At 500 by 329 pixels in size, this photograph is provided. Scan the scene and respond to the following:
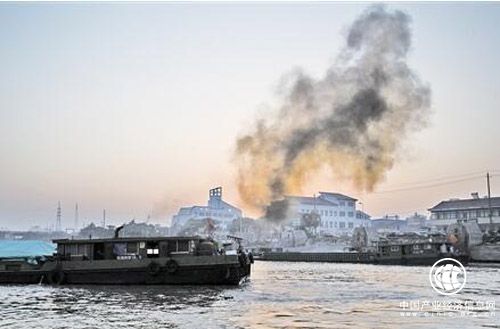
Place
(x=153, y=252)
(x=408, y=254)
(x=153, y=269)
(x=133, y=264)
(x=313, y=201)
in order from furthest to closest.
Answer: (x=313, y=201), (x=408, y=254), (x=153, y=252), (x=133, y=264), (x=153, y=269)

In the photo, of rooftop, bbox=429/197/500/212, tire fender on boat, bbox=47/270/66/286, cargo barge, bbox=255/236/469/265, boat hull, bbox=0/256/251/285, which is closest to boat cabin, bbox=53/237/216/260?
boat hull, bbox=0/256/251/285

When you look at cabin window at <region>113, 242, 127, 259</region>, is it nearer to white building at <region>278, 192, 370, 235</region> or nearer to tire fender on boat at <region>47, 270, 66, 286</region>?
tire fender on boat at <region>47, 270, 66, 286</region>

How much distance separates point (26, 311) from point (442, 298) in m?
22.9

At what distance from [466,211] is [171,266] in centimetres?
9528

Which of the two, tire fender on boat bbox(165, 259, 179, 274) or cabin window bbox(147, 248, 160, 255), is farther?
cabin window bbox(147, 248, 160, 255)

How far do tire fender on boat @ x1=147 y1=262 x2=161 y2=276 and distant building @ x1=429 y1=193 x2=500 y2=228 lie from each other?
8967cm

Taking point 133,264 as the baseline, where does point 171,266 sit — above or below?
below

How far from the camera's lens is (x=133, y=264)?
139ft

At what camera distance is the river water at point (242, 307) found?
24375 mm

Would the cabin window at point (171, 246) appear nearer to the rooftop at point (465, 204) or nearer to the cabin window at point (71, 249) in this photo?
the cabin window at point (71, 249)

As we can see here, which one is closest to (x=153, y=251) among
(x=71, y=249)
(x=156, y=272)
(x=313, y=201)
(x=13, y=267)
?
(x=156, y=272)

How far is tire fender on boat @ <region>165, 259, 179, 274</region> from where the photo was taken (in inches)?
1628

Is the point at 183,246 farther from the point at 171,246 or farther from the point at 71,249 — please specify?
the point at 71,249

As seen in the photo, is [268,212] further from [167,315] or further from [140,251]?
[167,315]
